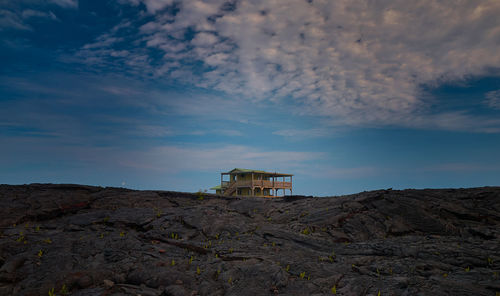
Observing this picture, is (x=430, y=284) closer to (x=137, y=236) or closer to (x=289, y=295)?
(x=289, y=295)

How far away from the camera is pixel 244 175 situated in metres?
50.2

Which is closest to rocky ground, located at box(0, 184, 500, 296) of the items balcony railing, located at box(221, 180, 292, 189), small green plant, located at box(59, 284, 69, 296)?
small green plant, located at box(59, 284, 69, 296)

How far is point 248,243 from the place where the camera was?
38.4ft

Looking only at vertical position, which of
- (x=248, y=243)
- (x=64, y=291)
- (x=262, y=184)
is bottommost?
(x=64, y=291)

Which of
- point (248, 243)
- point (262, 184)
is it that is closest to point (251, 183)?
point (262, 184)

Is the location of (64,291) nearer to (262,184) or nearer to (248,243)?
(248,243)

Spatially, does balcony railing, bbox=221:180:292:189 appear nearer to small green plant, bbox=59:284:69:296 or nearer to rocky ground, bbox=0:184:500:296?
rocky ground, bbox=0:184:500:296

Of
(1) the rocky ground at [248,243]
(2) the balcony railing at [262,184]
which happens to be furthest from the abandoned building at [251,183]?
(1) the rocky ground at [248,243]

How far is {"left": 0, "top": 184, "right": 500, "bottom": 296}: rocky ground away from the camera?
7961 mm

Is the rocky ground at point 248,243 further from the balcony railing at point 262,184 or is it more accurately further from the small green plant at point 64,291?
the balcony railing at point 262,184

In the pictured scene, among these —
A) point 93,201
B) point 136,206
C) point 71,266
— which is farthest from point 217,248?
point 93,201

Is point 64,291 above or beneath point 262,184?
beneath

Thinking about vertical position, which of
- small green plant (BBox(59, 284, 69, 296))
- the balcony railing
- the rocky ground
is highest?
the balcony railing

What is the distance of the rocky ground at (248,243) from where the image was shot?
26.1 feet
